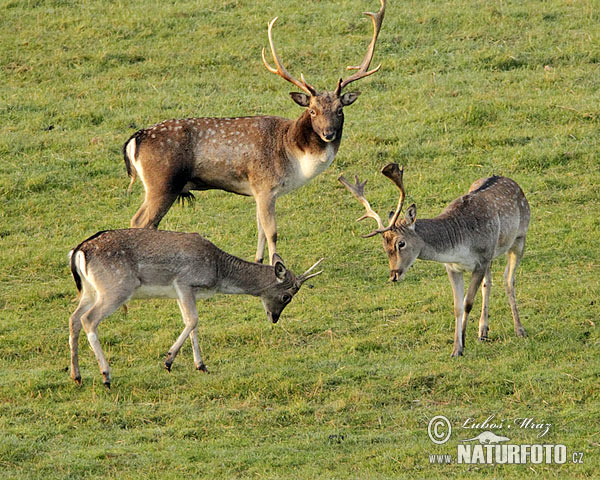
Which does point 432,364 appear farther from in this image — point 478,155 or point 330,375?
point 478,155

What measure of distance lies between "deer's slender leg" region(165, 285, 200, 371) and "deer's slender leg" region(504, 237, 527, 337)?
10.3 feet

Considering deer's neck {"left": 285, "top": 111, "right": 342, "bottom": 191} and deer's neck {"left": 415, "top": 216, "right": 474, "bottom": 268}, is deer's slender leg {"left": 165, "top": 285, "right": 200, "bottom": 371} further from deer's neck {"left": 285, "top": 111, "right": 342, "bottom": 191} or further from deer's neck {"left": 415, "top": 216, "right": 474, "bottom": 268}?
deer's neck {"left": 285, "top": 111, "right": 342, "bottom": 191}

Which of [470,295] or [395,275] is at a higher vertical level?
[395,275]

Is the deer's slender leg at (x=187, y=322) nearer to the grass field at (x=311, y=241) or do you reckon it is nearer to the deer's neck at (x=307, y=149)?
the grass field at (x=311, y=241)

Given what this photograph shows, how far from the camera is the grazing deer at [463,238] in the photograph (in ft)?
35.5

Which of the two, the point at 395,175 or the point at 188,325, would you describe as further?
the point at 395,175

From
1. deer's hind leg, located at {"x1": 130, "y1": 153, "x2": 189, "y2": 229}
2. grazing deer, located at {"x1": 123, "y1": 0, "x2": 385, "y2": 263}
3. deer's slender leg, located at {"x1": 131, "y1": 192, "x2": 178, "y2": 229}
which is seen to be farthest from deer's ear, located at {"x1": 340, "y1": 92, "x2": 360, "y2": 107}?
deer's slender leg, located at {"x1": 131, "y1": 192, "x2": 178, "y2": 229}

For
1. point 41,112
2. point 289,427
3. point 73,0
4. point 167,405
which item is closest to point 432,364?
point 289,427

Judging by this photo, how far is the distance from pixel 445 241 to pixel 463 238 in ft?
0.68

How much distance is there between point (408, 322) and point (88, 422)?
12.1 feet

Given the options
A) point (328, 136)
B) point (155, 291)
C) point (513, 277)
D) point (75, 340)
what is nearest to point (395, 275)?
point (513, 277)

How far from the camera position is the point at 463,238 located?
36.4 feet

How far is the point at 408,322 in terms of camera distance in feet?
38.9

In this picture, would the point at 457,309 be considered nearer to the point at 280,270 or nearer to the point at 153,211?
the point at 280,270
